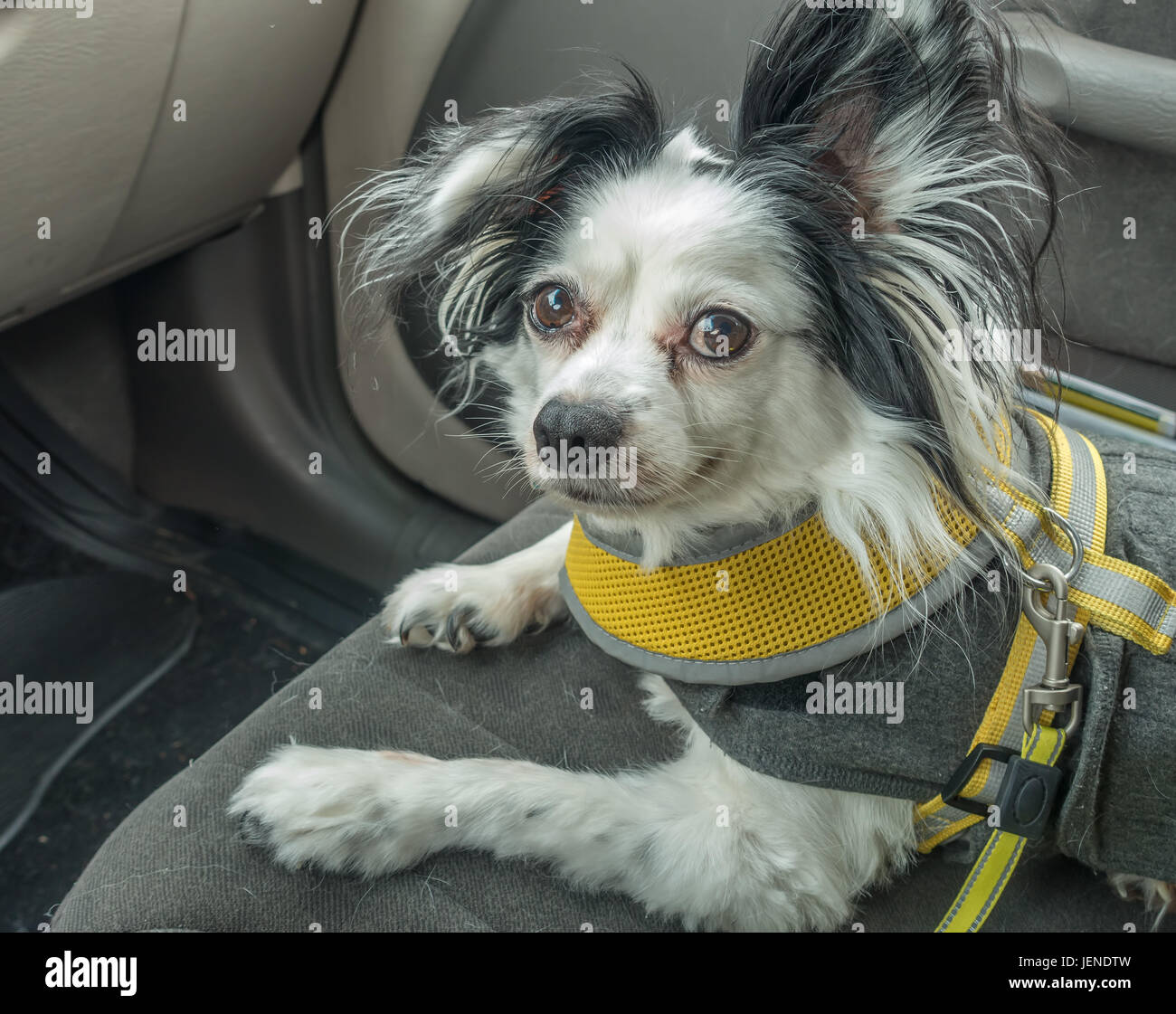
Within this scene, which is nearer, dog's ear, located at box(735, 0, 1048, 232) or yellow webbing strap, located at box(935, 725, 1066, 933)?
dog's ear, located at box(735, 0, 1048, 232)

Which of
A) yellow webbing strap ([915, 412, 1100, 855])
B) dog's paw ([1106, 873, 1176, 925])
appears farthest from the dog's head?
dog's paw ([1106, 873, 1176, 925])

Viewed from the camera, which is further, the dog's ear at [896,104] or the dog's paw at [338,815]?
the dog's paw at [338,815]

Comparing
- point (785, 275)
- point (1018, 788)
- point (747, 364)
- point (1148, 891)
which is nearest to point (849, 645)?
point (1018, 788)

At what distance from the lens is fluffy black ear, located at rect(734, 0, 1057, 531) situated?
46.1 inches

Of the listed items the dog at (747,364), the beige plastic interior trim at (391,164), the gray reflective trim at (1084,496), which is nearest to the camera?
the dog at (747,364)

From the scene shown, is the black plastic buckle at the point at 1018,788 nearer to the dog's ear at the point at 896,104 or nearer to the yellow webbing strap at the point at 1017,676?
the yellow webbing strap at the point at 1017,676

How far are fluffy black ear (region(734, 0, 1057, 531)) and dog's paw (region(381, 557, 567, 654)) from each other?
0.67 m

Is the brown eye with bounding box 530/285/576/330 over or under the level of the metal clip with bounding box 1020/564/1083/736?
over

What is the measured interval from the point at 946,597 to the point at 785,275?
1.57 ft

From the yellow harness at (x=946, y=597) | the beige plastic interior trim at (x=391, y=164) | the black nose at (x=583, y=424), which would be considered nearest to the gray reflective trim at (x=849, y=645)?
the yellow harness at (x=946, y=597)

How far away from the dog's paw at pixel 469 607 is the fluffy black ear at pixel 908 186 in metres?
0.67

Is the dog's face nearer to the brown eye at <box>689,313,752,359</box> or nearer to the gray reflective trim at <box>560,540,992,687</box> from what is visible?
the brown eye at <box>689,313,752,359</box>

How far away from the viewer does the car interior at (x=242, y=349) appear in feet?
5.43

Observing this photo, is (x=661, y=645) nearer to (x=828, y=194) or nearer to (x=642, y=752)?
(x=642, y=752)
